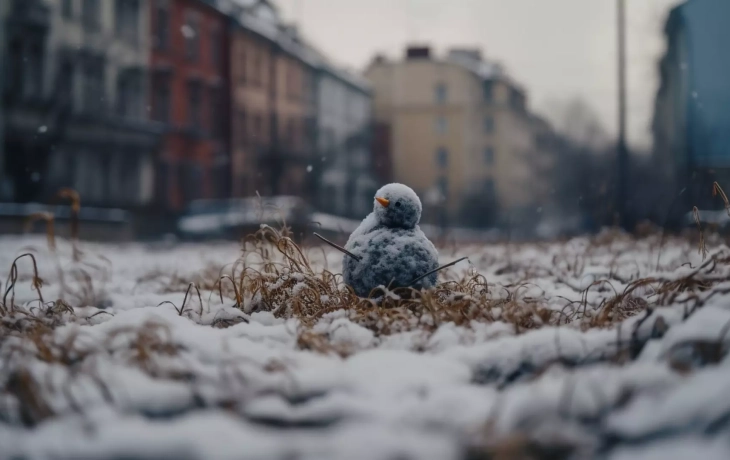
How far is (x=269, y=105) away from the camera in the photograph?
103 feet

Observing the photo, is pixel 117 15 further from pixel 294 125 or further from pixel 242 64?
pixel 294 125

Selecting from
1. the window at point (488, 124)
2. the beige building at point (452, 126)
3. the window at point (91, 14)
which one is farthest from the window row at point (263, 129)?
the window at point (488, 124)

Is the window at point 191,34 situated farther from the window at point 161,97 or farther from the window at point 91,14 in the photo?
the window at point 91,14

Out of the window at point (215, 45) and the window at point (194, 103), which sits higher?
the window at point (215, 45)

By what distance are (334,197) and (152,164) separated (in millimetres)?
14709

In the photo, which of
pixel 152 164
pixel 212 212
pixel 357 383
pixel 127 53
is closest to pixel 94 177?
pixel 152 164

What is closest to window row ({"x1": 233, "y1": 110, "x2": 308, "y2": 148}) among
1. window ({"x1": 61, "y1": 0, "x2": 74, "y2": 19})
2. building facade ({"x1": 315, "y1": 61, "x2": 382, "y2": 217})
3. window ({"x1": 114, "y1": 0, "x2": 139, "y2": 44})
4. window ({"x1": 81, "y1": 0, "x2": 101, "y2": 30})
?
building facade ({"x1": 315, "y1": 61, "x2": 382, "y2": 217})

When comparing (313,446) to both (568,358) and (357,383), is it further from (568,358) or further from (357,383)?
(568,358)

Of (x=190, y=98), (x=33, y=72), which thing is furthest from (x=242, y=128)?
(x=33, y=72)

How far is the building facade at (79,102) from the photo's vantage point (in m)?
18.6

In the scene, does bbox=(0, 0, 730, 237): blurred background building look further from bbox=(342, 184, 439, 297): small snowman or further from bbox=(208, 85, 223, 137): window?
bbox=(342, 184, 439, 297): small snowman

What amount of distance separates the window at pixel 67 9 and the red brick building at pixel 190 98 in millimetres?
3925

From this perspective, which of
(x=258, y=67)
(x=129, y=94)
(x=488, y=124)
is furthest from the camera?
(x=488, y=124)

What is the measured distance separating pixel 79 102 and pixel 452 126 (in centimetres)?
2622
